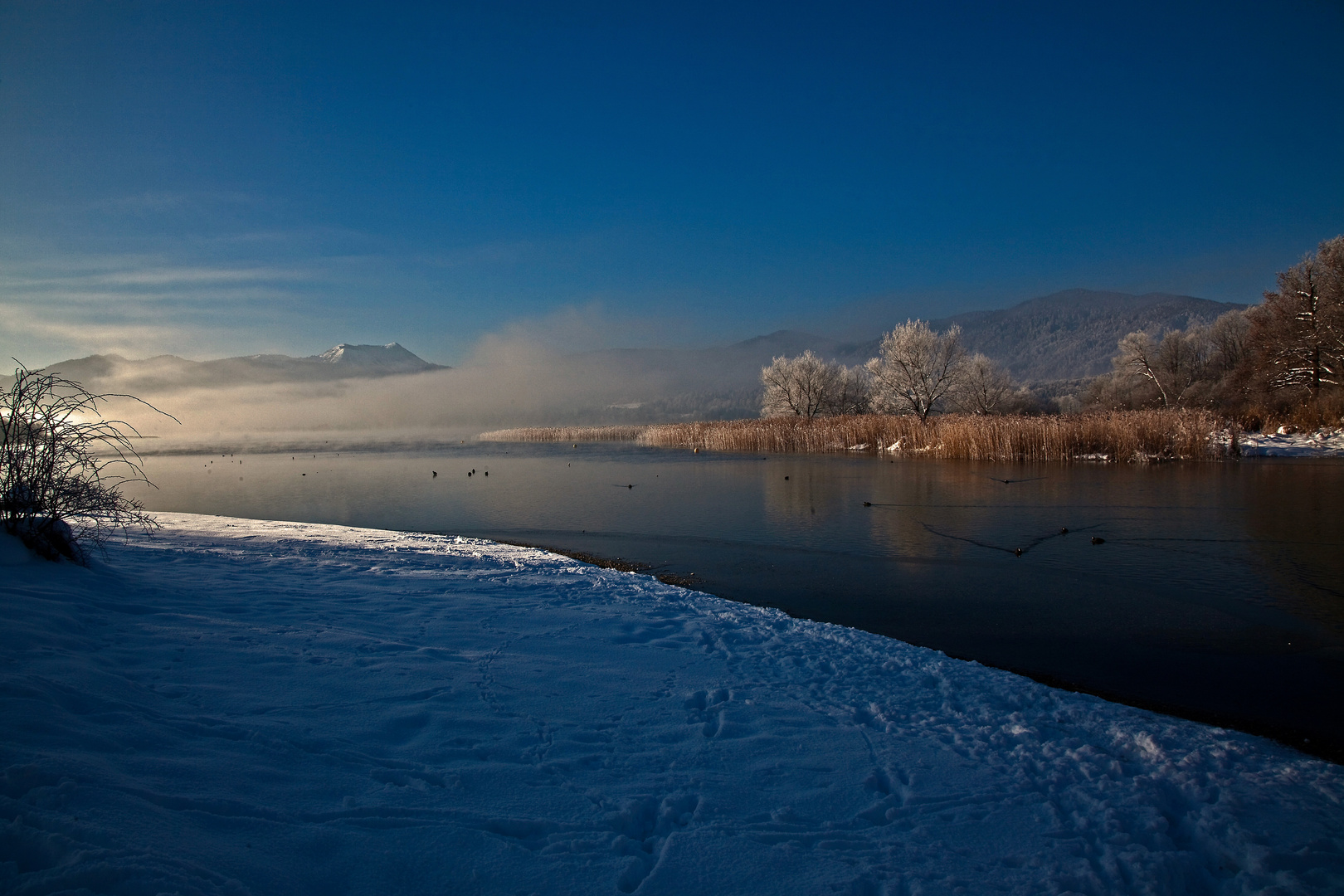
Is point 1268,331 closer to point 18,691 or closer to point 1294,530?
point 1294,530

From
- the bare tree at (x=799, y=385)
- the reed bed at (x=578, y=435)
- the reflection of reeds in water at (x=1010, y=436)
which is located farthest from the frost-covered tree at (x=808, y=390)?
the reflection of reeds in water at (x=1010, y=436)

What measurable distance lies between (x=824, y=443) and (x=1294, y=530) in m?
23.5

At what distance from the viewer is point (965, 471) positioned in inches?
867

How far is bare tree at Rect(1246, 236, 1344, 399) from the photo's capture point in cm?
2989

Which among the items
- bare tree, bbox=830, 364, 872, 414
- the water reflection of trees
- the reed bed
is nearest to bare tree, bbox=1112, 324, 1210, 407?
bare tree, bbox=830, 364, 872, 414

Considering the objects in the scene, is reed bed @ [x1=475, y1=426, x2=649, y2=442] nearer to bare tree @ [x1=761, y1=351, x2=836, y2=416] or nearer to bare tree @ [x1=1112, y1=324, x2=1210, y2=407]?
bare tree @ [x1=761, y1=351, x2=836, y2=416]

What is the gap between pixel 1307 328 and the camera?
32.0 m

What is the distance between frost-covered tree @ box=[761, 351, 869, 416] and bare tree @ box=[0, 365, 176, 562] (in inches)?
1897

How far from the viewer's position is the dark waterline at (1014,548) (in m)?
5.69

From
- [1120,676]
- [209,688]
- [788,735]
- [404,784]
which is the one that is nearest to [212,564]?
[209,688]

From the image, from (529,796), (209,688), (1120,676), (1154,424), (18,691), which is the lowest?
(1120,676)

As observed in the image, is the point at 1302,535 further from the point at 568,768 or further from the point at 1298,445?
the point at 1298,445

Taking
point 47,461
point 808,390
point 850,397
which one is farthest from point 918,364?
point 47,461

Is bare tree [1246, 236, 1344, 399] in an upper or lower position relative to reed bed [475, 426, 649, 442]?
upper
